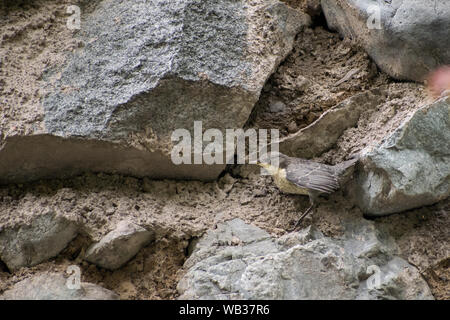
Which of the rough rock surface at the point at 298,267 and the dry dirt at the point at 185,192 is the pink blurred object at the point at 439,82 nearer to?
the dry dirt at the point at 185,192

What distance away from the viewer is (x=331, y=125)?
3.30 m

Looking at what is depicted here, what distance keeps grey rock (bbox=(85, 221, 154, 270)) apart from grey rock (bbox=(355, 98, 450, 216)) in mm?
1304

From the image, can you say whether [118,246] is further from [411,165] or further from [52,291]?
[411,165]

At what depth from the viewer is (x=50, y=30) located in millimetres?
3373

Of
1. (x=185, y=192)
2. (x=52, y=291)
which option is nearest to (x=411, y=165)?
(x=185, y=192)

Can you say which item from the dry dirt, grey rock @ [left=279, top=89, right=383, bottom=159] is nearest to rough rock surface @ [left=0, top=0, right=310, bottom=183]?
the dry dirt

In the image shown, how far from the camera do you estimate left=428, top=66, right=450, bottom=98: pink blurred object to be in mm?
3082

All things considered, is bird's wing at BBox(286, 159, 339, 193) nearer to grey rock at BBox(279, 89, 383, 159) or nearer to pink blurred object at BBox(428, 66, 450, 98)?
grey rock at BBox(279, 89, 383, 159)

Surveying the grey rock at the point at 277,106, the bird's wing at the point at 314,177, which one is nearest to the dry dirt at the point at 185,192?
the grey rock at the point at 277,106

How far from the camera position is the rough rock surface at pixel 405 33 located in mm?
3023

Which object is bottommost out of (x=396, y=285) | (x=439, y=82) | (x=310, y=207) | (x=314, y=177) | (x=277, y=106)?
(x=396, y=285)

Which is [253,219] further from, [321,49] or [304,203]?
[321,49]

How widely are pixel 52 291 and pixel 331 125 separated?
1889 millimetres

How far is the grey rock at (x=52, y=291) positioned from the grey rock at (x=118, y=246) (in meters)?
0.17
